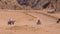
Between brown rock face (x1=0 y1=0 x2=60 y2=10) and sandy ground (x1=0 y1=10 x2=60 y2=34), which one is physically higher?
sandy ground (x1=0 y1=10 x2=60 y2=34)

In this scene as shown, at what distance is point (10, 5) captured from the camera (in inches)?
760

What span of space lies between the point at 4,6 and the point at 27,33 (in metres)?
13.3

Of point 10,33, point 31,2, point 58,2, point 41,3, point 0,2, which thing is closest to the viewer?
point 10,33

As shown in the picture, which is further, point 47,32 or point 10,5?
point 10,5

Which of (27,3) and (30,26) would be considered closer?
(30,26)

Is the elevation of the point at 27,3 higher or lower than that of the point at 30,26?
Result: lower

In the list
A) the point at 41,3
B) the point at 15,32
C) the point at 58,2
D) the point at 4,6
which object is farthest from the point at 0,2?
the point at 15,32

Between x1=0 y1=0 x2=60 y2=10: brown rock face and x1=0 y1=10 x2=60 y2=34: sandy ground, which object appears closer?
x1=0 y1=10 x2=60 y2=34: sandy ground

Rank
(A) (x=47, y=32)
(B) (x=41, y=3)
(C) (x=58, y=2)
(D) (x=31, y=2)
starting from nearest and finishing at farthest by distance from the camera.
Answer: (A) (x=47, y=32) < (C) (x=58, y=2) < (B) (x=41, y=3) < (D) (x=31, y=2)

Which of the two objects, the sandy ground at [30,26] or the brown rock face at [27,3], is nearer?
the sandy ground at [30,26]

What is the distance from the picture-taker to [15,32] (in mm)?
5457

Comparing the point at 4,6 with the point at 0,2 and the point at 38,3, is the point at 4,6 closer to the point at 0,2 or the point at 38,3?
the point at 0,2

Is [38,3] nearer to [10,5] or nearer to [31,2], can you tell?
[31,2]

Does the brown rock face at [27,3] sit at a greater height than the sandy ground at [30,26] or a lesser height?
lesser
